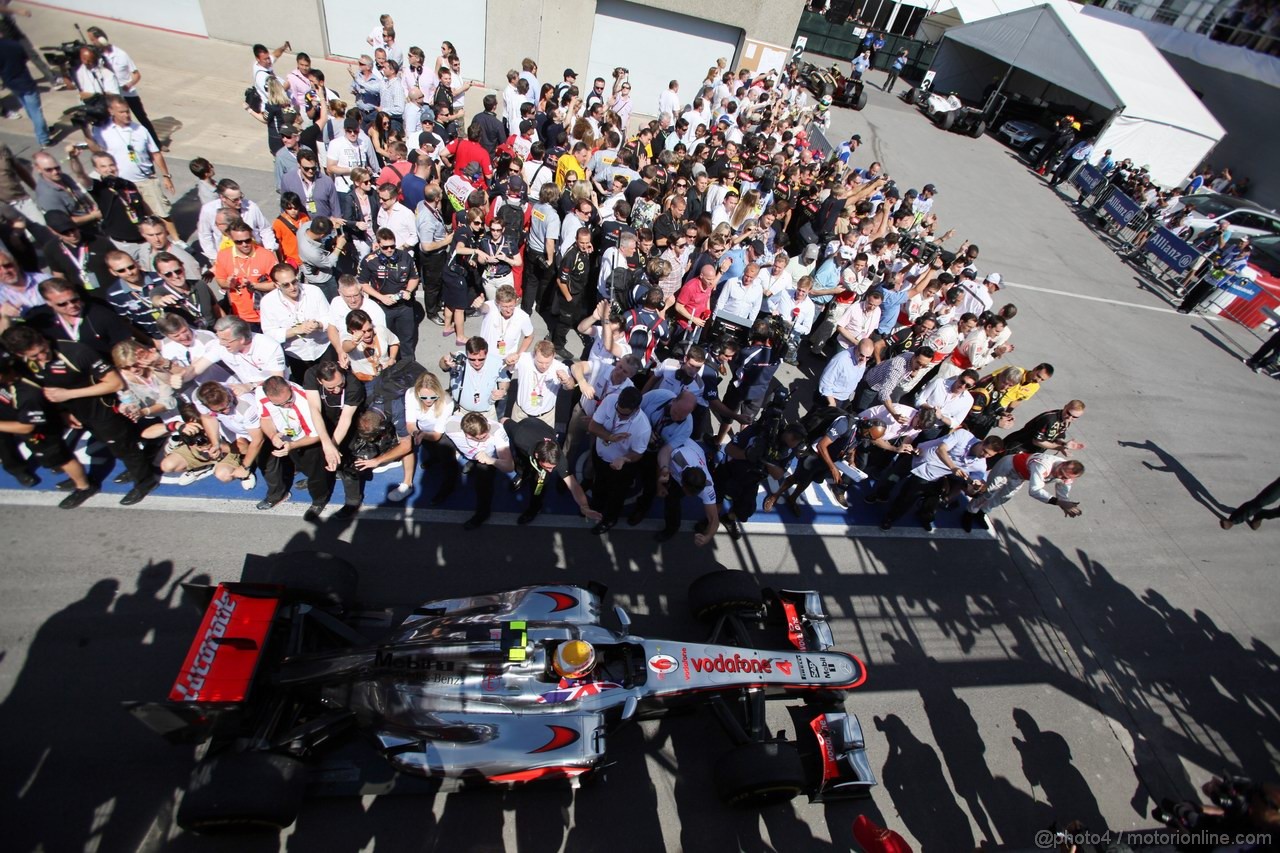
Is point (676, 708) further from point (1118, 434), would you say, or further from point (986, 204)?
point (986, 204)

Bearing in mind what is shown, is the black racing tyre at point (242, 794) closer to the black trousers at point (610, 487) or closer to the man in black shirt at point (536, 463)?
the man in black shirt at point (536, 463)

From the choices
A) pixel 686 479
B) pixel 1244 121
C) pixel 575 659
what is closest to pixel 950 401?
pixel 686 479

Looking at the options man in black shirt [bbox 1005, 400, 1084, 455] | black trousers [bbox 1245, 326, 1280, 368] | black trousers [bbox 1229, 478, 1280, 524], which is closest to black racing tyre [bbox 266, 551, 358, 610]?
man in black shirt [bbox 1005, 400, 1084, 455]

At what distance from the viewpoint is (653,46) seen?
1509 cm

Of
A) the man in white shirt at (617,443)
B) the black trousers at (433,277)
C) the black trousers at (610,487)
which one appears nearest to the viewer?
the man in white shirt at (617,443)

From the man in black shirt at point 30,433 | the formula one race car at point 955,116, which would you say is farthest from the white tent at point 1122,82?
the man in black shirt at point 30,433

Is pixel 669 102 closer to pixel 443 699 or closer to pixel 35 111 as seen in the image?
pixel 35 111

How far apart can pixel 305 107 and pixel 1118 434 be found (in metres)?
14.2

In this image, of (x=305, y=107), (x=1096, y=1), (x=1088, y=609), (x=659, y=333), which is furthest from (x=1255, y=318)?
(x=1096, y=1)

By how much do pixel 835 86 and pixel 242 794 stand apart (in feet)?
84.8

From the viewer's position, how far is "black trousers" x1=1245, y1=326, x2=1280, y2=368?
40.0 ft

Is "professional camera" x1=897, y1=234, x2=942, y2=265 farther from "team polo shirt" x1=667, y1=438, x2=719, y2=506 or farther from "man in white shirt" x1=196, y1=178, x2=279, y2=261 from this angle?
"man in white shirt" x1=196, y1=178, x2=279, y2=261

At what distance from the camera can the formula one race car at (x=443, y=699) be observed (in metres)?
3.37

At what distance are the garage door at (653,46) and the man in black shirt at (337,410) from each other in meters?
13.3
